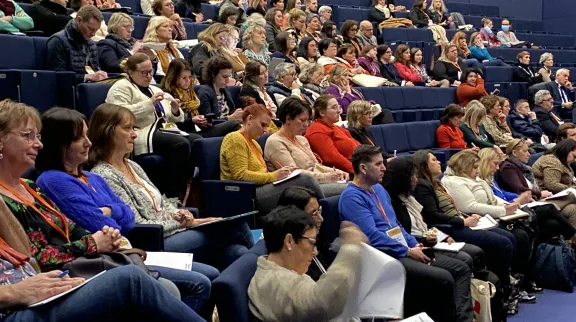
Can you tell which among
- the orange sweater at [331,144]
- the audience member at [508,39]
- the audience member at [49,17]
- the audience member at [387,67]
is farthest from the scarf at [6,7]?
the audience member at [508,39]

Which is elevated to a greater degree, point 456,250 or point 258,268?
point 258,268

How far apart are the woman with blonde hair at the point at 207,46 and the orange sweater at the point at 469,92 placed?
3.10 metres

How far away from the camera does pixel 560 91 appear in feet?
30.4

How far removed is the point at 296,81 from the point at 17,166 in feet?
12.5

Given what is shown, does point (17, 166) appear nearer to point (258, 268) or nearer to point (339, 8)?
point (258, 268)

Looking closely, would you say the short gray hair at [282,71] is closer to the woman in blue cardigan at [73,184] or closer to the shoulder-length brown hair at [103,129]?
the shoulder-length brown hair at [103,129]

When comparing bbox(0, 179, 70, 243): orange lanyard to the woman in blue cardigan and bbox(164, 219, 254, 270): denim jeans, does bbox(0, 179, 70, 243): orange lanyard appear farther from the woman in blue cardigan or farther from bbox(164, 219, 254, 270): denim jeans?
bbox(164, 219, 254, 270): denim jeans

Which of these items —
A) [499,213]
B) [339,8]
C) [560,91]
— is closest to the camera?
[499,213]

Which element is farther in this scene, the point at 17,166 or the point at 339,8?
the point at 339,8

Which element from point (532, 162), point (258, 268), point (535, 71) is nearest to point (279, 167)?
point (258, 268)

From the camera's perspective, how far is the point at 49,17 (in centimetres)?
529

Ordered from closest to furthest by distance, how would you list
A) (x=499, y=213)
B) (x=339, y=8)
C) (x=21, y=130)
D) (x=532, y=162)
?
(x=21, y=130) < (x=499, y=213) < (x=532, y=162) < (x=339, y=8)

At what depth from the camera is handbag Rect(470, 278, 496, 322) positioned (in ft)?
13.2

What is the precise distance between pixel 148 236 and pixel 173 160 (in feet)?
3.74
